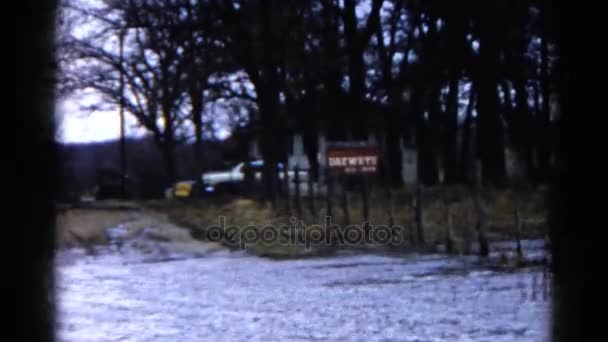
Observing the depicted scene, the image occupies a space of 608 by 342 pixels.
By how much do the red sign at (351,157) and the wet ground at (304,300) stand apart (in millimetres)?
5263

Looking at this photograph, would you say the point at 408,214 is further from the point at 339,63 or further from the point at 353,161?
the point at 339,63

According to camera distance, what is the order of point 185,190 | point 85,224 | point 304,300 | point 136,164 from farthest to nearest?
1. point 136,164
2. point 185,190
3. point 85,224
4. point 304,300

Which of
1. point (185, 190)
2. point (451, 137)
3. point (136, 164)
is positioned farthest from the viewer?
point (136, 164)

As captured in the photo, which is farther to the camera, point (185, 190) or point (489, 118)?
point (185, 190)

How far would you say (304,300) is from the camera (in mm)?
12859

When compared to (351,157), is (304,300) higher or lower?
lower

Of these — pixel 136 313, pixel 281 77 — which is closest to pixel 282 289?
pixel 136 313

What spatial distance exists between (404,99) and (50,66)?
27.5 meters

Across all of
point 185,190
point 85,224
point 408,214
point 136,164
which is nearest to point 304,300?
point 408,214

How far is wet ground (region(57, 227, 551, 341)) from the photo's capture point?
406 inches

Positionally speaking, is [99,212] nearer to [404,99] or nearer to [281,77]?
[281,77]

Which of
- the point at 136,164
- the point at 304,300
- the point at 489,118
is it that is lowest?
the point at 304,300

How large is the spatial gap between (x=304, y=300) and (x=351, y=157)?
11.2 m

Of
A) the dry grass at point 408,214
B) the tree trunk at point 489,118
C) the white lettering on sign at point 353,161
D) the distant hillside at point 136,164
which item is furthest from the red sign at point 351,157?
the distant hillside at point 136,164
